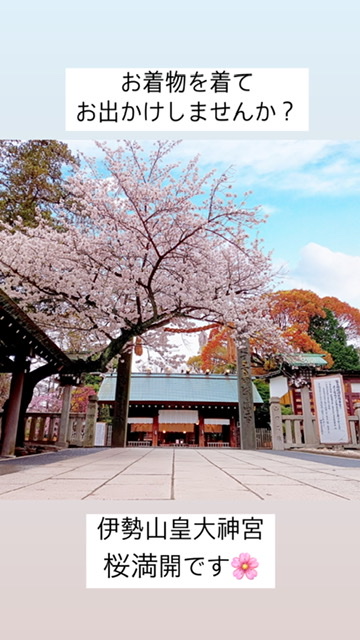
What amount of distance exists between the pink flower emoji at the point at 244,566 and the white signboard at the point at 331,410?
6.82 meters

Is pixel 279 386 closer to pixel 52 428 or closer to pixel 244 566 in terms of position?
pixel 52 428

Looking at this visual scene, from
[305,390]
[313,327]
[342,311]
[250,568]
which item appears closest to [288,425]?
[305,390]

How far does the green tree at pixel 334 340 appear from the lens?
21.4 m

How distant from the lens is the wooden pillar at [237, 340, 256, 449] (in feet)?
33.0

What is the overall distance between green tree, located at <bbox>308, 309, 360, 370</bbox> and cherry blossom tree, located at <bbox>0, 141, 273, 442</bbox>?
14.8 m

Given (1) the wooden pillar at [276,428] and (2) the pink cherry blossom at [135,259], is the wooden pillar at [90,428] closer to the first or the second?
(2) the pink cherry blossom at [135,259]

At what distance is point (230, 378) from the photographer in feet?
54.1

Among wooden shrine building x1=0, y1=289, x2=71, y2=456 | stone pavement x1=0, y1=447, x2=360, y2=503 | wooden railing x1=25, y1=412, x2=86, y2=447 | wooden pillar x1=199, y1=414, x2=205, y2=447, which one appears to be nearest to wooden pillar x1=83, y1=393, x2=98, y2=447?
wooden railing x1=25, y1=412, x2=86, y2=447

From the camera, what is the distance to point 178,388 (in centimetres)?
1608

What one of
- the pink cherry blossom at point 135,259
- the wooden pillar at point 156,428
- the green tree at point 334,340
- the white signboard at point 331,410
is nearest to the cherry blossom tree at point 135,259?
the pink cherry blossom at point 135,259

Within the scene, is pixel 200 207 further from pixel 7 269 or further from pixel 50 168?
pixel 50 168

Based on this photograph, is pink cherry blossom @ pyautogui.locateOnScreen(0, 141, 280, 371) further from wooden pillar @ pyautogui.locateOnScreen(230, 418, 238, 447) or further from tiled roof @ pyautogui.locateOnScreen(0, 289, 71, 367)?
wooden pillar @ pyautogui.locateOnScreen(230, 418, 238, 447)

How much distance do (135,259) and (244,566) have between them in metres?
6.09

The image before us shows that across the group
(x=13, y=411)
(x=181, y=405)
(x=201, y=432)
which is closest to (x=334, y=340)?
(x=201, y=432)
